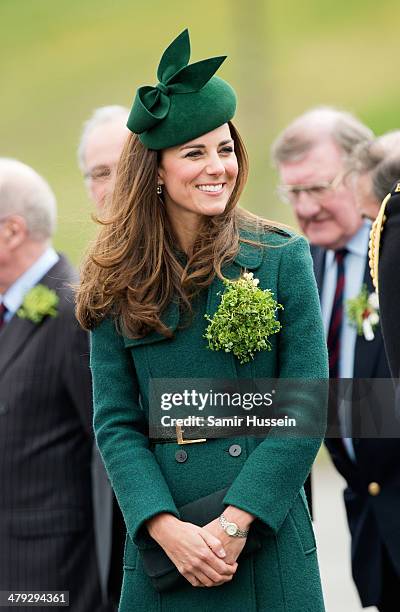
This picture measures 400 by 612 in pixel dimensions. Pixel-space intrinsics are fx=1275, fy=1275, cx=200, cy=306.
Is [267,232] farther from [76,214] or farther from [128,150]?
[76,214]

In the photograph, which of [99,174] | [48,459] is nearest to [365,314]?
[99,174]

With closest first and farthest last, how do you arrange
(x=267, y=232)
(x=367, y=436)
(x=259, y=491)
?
(x=259, y=491), (x=267, y=232), (x=367, y=436)

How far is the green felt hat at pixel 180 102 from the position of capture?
3.23 m

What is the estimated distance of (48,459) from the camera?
463 cm

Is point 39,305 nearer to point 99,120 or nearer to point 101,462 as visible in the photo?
point 101,462

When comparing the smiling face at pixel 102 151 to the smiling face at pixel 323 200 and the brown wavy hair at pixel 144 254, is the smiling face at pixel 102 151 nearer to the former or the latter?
the smiling face at pixel 323 200

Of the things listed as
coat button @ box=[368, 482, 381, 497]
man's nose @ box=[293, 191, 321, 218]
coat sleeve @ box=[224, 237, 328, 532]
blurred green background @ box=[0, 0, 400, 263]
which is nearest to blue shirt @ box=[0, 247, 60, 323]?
man's nose @ box=[293, 191, 321, 218]

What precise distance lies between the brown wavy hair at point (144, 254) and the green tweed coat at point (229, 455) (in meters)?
0.04

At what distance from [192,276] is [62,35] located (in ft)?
16.3

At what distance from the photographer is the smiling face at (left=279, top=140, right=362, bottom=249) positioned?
4.98m

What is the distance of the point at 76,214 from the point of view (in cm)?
376

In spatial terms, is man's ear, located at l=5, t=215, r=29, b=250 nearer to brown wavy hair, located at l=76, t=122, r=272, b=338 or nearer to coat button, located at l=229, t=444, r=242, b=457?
brown wavy hair, located at l=76, t=122, r=272, b=338

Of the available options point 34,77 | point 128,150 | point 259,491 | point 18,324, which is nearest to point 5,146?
point 34,77

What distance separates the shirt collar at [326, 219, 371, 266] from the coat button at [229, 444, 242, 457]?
1.82 meters
